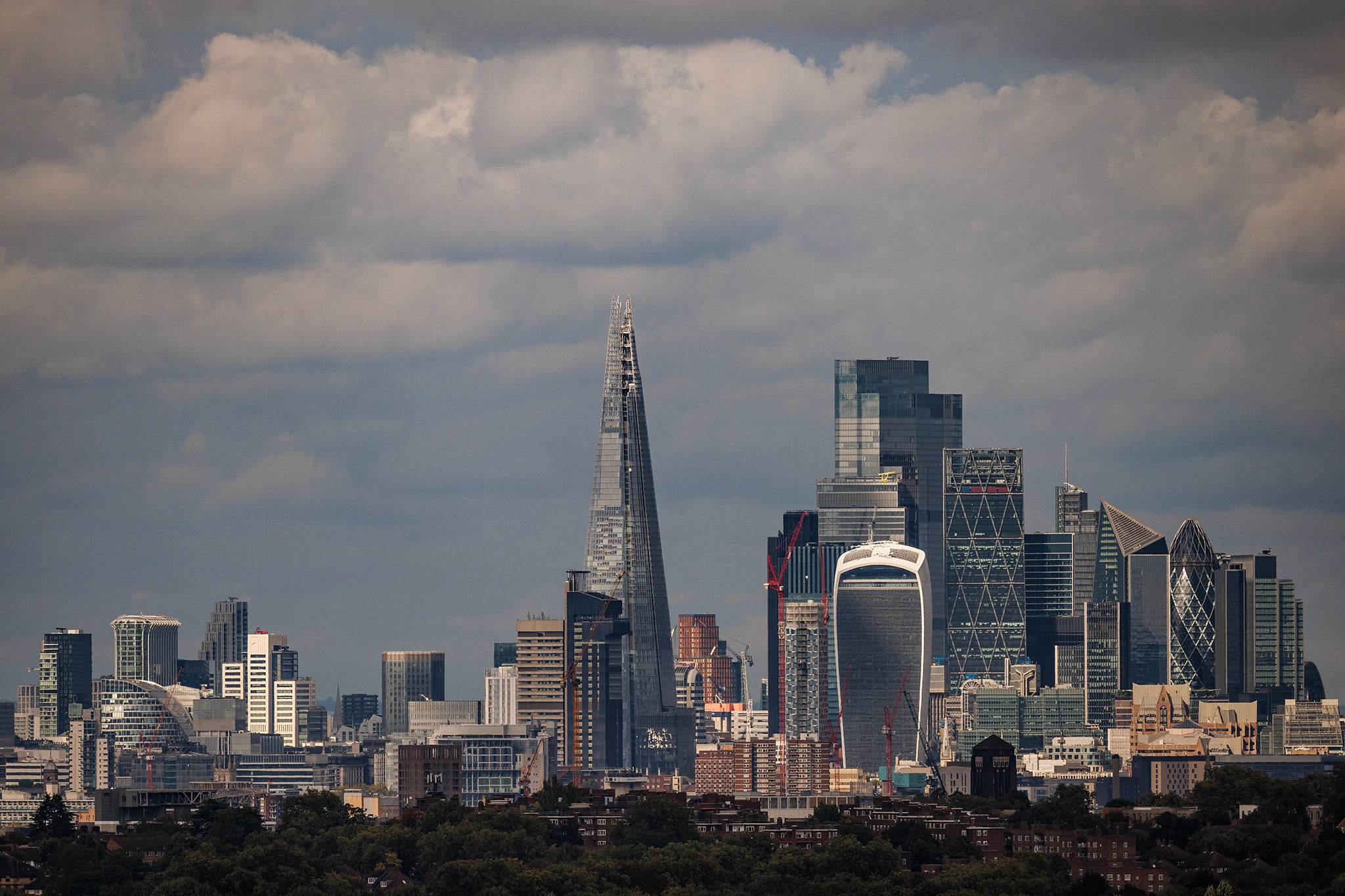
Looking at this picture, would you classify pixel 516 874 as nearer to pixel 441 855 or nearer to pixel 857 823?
pixel 441 855

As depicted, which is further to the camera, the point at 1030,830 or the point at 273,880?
the point at 1030,830

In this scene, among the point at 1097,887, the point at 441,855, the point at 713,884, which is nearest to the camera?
the point at 1097,887

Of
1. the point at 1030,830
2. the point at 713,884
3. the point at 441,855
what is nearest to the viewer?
the point at 713,884

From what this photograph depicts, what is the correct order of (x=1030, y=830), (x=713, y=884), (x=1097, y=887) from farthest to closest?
(x=1030, y=830)
(x=713, y=884)
(x=1097, y=887)

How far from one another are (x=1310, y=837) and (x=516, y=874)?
167ft

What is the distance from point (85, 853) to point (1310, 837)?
76721mm

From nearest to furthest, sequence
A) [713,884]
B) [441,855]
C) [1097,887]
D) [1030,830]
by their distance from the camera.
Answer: [1097,887] → [713,884] → [441,855] → [1030,830]

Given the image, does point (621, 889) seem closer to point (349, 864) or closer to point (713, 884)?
point (713, 884)

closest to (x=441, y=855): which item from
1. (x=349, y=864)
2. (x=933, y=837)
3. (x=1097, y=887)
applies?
(x=349, y=864)

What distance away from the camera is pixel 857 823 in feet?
648

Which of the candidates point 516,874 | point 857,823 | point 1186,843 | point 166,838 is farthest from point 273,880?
point 1186,843

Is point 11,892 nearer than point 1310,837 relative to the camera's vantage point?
Yes

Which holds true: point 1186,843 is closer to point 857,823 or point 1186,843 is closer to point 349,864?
point 857,823

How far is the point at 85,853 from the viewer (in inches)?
7096
